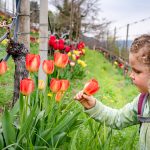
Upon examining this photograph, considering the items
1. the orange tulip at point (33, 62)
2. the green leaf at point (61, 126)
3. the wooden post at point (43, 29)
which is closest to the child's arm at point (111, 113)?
the green leaf at point (61, 126)

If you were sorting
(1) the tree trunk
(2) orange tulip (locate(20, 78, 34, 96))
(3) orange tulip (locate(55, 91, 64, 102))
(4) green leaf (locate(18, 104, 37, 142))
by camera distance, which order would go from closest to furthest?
(2) orange tulip (locate(20, 78, 34, 96)) < (4) green leaf (locate(18, 104, 37, 142)) < (3) orange tulip (locate(55, 91, 64, 102)) < (1) the tree trunk

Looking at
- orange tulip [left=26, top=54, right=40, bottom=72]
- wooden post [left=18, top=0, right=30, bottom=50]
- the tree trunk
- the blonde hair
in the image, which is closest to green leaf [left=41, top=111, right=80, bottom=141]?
orange tulip [left=26, top=54, right=40, bottom=72]

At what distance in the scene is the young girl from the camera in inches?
65.4

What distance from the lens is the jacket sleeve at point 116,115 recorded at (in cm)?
200

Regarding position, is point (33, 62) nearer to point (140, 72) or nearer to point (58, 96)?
point (58, 96)

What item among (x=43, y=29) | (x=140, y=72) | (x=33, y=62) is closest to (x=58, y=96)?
(x=33, y=62)

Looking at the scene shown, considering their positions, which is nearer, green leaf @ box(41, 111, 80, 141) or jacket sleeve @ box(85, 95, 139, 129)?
green leaf @ box(41, 111, 80, 141)

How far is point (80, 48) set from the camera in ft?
25.3

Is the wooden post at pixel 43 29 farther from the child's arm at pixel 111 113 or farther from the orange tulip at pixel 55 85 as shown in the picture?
the orange tulip at pixel 55 85

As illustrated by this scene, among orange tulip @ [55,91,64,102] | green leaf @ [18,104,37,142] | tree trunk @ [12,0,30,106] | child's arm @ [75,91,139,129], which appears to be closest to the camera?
green leaf @ [18,104,37,142]

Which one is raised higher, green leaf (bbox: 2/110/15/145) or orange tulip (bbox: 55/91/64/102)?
orange tulip (bbox: 55/91/64/102)

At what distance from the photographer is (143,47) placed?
1.66 meters

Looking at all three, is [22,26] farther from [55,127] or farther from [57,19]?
[57,19]

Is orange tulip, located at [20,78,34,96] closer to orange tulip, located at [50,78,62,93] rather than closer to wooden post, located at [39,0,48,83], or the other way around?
orange tulip, located at [50,78,62,93]
